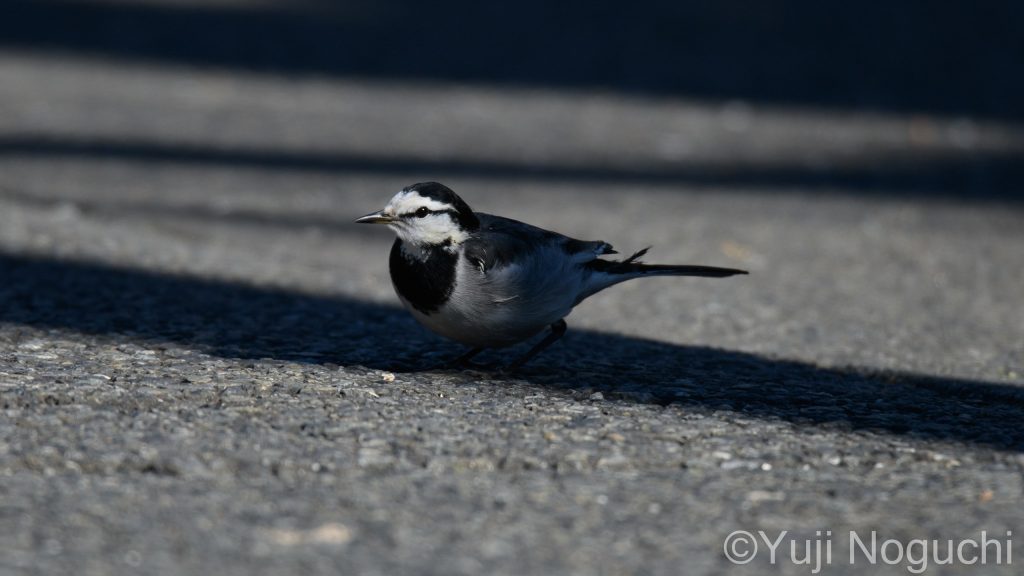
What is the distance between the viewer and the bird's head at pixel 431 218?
13.8 ft

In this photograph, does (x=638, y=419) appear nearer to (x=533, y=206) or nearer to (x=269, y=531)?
(x=269, y=531)

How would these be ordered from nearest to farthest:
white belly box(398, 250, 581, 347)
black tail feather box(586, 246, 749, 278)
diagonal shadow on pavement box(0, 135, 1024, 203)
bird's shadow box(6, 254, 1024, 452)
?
bird's shadow box(6, 254, 1024, 452), white belly box(398, 250, 581, 347), black tail feather box(586, 246, 749, 278), diagonal shadow on pavement box(0, 135, 1024, 203)

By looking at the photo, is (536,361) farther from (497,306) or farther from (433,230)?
(433,230)

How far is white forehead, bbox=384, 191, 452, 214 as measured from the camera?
4.20m

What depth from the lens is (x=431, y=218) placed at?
4211mm

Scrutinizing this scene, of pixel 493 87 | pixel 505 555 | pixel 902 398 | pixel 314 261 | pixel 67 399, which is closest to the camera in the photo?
pixel 505 555

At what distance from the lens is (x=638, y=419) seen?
3691 millimetres

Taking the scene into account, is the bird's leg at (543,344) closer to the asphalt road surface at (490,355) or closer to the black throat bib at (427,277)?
the asphalt road surface at (490,355)

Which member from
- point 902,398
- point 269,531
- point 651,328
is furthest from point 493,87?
point 269,531

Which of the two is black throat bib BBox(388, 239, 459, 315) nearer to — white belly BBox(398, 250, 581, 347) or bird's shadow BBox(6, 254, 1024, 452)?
white belly BBox(398, 250, 581, 347)

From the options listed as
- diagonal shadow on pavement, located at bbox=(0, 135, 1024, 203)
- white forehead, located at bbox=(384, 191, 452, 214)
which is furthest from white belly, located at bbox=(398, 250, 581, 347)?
diagonal shadow on pavement, located at bbox=(0, 135, 1024, 203)

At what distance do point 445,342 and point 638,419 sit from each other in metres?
1.29

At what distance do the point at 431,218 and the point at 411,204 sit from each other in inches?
3.4

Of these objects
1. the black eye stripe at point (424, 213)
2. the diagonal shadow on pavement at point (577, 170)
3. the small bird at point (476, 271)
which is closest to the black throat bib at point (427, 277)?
the small bird at point (476, 271)
